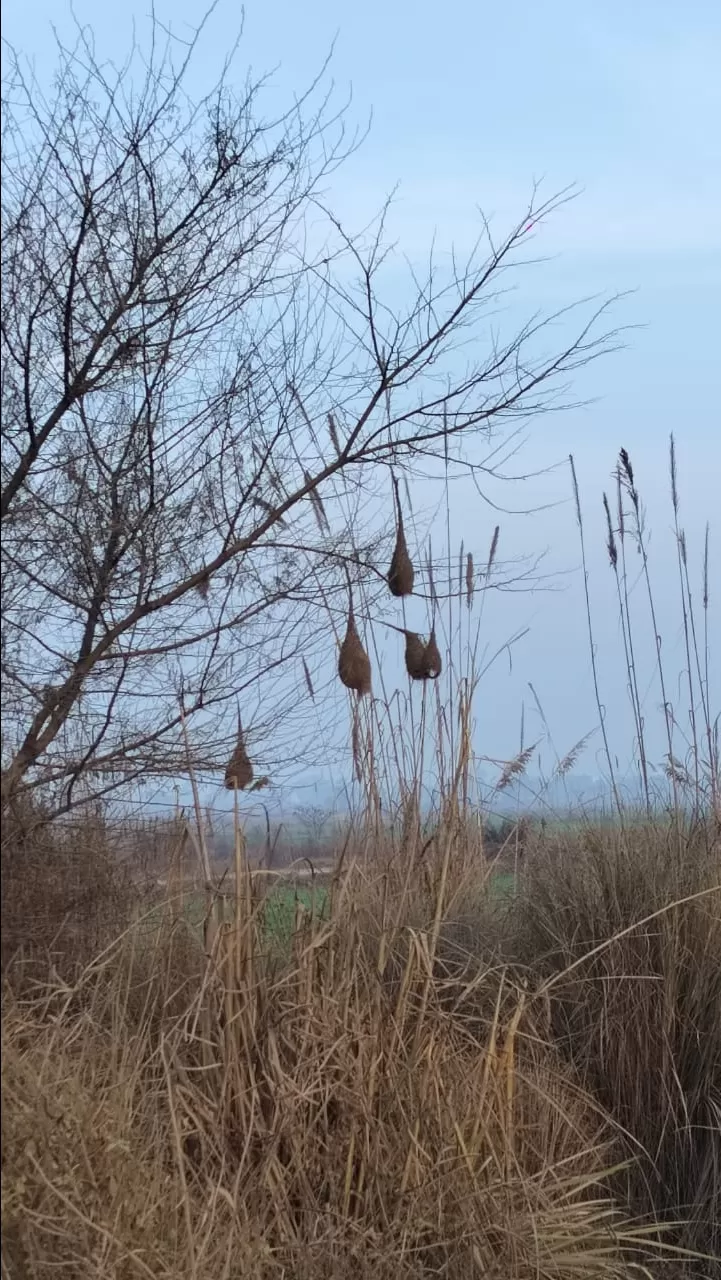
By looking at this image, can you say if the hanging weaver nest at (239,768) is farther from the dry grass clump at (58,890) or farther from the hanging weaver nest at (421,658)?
the hanging weaver nest at (421,658)

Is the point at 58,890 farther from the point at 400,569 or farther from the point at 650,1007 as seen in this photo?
the point at 650,1007

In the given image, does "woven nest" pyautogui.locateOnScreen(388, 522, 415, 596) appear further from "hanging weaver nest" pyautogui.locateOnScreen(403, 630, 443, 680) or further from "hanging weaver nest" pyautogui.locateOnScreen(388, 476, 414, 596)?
"hanging weaver nest" pyautogui.locateOnScreen(403, 630, 443, 680)

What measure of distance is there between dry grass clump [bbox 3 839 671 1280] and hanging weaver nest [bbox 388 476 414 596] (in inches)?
37.3

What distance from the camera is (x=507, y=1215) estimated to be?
345 cm

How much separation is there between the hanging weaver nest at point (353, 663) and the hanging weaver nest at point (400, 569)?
7.5 inches

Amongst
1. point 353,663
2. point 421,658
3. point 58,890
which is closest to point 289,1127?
point 58,890

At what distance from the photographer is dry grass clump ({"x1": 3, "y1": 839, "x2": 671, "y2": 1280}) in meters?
2.90

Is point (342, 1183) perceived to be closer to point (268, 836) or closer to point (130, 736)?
point (268, 836)

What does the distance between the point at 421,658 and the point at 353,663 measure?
266 mm

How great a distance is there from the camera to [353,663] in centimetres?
478

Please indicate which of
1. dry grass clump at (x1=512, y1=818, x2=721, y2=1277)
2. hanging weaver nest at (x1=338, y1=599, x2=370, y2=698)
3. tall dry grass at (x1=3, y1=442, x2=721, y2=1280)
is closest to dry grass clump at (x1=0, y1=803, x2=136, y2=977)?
tall dry grass at (x1=3, y1=442, x2=721, y2=1280)

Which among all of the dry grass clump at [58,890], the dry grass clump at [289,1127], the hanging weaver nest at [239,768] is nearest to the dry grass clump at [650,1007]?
the dry grass clump at [289,1127]

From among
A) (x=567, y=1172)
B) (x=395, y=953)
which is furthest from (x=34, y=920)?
(x=567, y=1172)

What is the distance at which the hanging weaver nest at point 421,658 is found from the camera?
492 cm
